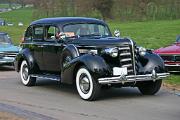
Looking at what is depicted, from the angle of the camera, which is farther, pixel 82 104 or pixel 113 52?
pixel 113 52

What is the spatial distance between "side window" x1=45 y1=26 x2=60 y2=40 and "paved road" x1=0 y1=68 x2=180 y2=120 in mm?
1324

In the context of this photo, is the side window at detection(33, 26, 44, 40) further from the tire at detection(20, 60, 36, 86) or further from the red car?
the red car

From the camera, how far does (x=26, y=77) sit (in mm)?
13828

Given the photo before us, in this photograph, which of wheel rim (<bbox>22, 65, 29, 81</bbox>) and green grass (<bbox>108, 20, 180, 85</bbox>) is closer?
wheel rim (<bbox>22, 65, 29, 81</bbox>)

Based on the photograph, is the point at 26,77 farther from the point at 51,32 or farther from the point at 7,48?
the point at 7,48

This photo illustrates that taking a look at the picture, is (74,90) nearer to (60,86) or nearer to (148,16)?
(60,86)

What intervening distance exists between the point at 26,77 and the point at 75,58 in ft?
9.63

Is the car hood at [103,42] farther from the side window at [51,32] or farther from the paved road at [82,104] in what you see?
the paved road at [82,104]

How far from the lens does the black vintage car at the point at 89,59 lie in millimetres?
10867

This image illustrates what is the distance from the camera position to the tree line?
220 feet

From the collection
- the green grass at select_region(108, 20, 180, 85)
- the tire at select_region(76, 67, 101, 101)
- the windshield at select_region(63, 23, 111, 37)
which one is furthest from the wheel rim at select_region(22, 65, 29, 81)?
the green grass at select_region(108, 20, 180, 85)

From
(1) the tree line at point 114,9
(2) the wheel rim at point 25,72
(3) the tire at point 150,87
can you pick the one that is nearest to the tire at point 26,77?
(2) the wheel rim at point 25,72

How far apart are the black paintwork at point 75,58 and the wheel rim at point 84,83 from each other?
0.29 metres

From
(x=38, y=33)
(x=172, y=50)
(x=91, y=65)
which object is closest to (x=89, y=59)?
(x=91, y=65)
